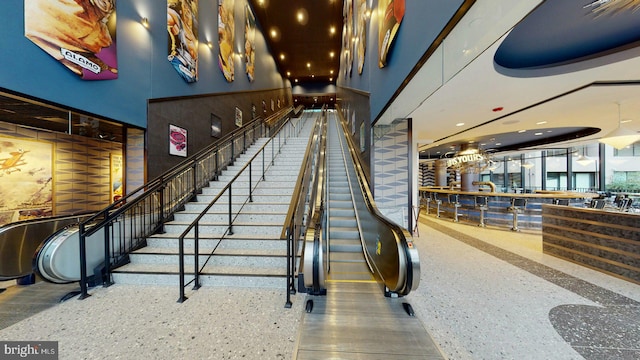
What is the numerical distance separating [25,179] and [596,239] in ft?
36.2

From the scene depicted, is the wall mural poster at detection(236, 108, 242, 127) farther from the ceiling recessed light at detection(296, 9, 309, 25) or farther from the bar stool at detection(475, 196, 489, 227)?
the bar stool at detection(475, 196, 489, 227)

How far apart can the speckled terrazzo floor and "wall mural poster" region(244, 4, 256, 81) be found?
31.2 feet

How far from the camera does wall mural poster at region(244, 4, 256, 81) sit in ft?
31.7

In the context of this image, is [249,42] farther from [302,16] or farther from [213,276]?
[213,276]

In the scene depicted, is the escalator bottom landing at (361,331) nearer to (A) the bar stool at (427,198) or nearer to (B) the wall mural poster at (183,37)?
(B) the wall mural poster at (183,37)

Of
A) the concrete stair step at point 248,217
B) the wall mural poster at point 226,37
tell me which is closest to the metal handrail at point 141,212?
the concrete stair step at point 248,217

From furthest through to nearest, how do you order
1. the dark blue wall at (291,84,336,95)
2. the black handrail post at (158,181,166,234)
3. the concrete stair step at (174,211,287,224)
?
the dark blue wall at (291,84,336,95) → the concrete stair step at (174,211,287,224) → the black handrail post at (158,181,166,234)

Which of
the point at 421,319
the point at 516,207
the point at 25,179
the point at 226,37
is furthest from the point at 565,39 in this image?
the point at 25,179

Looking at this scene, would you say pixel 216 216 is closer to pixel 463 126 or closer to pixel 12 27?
pixel 12 27

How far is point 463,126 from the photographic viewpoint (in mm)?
6254

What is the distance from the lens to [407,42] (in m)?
3.36

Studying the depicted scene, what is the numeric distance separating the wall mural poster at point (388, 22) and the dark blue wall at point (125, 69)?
15.5 ft

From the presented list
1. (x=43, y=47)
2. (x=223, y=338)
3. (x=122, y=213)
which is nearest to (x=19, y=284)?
(x=122, y=213)

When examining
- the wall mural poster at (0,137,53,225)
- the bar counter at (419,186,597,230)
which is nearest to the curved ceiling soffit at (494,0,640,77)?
the bar counter at (419,186,597,230)
